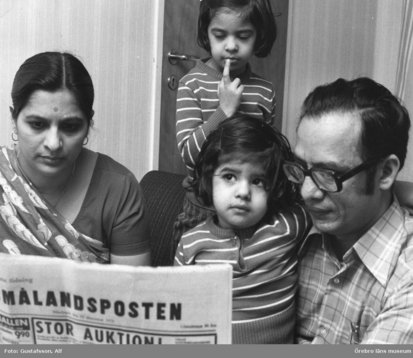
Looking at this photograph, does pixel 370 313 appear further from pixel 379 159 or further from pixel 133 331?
pixel 133 331

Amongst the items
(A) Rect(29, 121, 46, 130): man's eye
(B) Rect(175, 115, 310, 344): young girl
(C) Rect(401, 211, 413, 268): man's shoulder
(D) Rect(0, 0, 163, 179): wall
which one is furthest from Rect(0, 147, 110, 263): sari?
(D) Rect(0, 0, 163, 179): wall

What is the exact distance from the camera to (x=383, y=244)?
1.24 metres

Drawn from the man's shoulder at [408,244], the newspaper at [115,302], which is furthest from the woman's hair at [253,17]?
the newspaper at [115,302]

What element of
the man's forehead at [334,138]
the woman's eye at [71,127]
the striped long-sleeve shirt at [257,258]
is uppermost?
the man's forehead at [334,138]

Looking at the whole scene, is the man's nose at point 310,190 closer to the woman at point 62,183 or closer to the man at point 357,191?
the man at point 357,191

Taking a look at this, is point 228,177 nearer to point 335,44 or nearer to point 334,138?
point 334,138

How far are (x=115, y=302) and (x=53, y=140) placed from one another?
0.58m

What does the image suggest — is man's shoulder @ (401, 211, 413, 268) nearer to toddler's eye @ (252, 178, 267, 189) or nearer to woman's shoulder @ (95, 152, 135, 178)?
toddler's eye @ (252, 178, 267, 189)

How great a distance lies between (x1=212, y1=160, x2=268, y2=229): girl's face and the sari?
36 cm

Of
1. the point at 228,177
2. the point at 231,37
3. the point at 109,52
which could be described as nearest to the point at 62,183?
the point at 228,177

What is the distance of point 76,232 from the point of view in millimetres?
1525

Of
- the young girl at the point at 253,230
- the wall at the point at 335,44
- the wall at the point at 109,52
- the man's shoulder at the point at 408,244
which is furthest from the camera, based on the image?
the wall at the point at 335,44

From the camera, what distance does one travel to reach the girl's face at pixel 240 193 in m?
1.39

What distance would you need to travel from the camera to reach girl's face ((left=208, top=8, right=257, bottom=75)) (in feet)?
5.74
